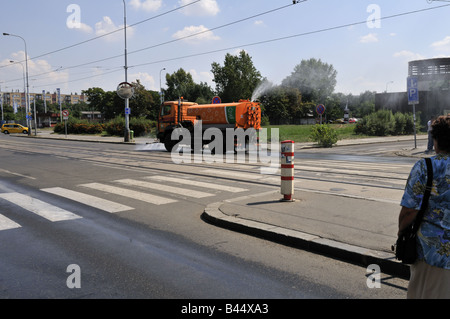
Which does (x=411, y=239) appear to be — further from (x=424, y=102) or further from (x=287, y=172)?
(x=424, y=102)

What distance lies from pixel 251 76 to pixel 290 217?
62.8 metres

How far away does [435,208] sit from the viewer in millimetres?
2467

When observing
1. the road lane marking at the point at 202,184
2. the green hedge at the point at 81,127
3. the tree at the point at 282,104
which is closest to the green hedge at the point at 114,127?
the green hedge at the point at 81,127

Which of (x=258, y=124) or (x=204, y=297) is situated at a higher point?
(x=258, y=124)

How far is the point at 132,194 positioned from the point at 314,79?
92.6 m

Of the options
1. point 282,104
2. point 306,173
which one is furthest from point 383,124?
point 282,104

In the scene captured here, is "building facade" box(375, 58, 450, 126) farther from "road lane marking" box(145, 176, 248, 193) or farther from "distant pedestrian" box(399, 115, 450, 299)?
"distant pedestrian" box(399, 115, 450, 299)

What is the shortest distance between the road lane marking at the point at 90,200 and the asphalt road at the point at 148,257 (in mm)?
20

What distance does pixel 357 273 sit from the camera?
409 cm

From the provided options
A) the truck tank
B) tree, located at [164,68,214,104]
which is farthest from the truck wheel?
tree, located at [164,68,214,104]

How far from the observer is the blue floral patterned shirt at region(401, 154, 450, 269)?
242 centimetres

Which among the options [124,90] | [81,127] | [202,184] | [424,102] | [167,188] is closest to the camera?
[167,188]
